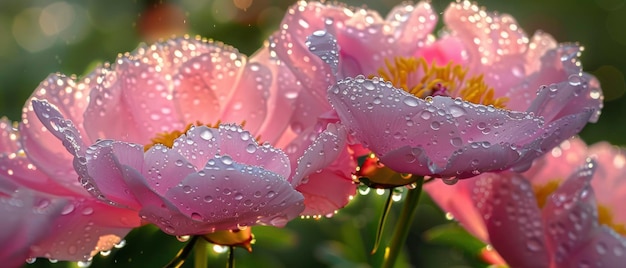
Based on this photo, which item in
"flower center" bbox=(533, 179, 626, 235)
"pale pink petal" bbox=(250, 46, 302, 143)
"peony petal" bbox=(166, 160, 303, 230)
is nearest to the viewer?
"peony petal" bbox=(166, 160, 303, 230)

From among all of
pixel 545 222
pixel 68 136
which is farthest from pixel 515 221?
pixel 68 136

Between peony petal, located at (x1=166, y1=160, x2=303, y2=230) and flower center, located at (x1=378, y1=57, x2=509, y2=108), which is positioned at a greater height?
peony petal, located at (x1=166, y1=160, x2=303, y2=230)

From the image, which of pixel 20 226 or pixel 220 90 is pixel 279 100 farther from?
pixel 20 226

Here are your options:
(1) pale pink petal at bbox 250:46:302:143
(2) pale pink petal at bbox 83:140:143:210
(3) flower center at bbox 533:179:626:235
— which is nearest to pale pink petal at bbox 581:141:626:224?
(3) flower center at bbox 533:179:626:235

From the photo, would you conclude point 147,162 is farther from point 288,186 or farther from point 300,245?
point 300,245

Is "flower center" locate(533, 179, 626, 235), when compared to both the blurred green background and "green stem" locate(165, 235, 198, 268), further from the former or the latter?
"green stem" locate(165, 235, 198, 268)

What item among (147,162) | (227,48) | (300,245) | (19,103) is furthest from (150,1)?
(147,162)
